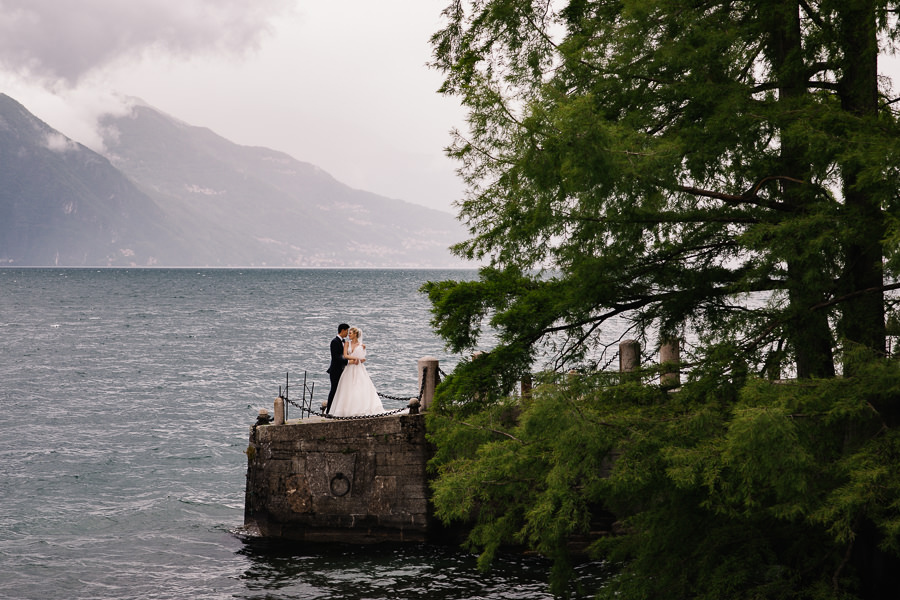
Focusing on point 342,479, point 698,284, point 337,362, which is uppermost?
point 698,284

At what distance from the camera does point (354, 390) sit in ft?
53.8

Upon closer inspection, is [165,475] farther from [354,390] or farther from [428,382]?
[428,382]

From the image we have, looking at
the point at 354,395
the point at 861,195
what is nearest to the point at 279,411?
Answer: the point at 354,395

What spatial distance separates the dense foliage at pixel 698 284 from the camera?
261 inches

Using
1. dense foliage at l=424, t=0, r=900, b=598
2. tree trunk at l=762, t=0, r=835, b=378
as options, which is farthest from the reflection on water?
tree trunk at l=762, t=0, r=835, b=378

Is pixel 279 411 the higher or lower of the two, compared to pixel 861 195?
lower

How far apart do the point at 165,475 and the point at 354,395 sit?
8.00 meters

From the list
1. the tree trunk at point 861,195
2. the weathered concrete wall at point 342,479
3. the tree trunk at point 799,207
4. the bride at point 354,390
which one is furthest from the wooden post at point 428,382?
the tree trunk at point 861,195

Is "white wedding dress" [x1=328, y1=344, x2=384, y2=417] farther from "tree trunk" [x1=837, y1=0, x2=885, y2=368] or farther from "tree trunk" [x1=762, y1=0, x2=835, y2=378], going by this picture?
"tree trunk" [x1=837, y1=0, x2=885, y2=368]

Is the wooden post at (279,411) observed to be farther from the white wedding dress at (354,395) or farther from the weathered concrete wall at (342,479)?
A: the white wedding dress at (354,395)

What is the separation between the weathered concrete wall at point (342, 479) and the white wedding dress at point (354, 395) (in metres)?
1.07

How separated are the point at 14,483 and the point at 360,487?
1057 cm

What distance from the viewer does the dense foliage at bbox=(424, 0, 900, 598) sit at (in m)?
6.64

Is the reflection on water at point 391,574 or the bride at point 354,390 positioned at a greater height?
the bride at point 354,390
